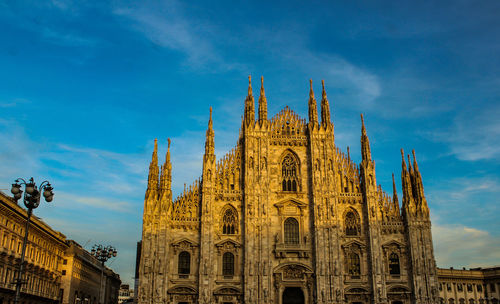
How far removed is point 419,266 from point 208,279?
69.2ft

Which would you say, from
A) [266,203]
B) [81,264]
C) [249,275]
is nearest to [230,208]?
[266,203]

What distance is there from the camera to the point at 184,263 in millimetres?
46656

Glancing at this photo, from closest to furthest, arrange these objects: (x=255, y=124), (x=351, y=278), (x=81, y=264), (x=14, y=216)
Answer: (x=14, y=216) → (x=351, y=278) → (x=255, y=124) → (x=81, y=264)

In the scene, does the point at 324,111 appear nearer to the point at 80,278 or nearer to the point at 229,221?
the point at 229,221

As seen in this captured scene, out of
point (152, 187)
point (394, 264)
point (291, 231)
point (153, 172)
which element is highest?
point (153, 172)

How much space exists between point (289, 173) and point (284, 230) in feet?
20.4

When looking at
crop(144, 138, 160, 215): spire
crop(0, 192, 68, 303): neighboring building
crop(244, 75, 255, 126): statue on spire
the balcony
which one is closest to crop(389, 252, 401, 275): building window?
the balcony

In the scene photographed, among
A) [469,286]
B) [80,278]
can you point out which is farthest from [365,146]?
[80,278]

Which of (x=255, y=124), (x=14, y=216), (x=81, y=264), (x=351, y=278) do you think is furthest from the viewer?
(x=81, y=264)

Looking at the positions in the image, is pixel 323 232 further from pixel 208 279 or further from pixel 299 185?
pixel 208 279

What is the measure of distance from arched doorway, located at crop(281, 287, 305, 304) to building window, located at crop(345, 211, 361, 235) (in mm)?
7888

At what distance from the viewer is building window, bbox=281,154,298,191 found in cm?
5047

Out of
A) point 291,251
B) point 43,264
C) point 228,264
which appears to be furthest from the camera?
point 43,264

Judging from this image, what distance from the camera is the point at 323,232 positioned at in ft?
158
